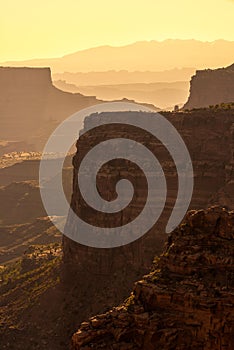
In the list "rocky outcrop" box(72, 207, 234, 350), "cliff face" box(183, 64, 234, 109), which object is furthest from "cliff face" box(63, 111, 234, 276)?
"cliff face" box(183, 64, 234, 109)

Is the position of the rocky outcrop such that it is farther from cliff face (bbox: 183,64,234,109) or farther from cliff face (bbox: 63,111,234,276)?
cliff face (bbox: 183,64,234,109)

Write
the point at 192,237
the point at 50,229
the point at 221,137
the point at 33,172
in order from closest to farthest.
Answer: the point at 192,237
the point at 221,137
the point at 50,229
the point at 33,172

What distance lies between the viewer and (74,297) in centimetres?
5562

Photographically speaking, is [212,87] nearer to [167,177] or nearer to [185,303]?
[167,177]

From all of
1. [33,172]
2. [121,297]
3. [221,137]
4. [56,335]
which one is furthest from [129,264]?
[33,172]

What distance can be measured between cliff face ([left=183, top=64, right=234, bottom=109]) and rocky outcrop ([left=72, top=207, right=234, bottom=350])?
290ft

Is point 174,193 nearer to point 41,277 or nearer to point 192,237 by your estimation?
point 41,277

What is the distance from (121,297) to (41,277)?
37.5 ft

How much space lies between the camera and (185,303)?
23.9m

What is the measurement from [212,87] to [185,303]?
314 feet

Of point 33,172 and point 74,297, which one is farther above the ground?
point 33,172

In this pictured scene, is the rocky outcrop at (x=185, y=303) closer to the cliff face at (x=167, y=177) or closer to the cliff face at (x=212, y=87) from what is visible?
the cliff face at (x=167, y=177)

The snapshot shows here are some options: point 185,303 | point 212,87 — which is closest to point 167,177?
point 185,303

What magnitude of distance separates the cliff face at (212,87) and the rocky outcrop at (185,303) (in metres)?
88.3
